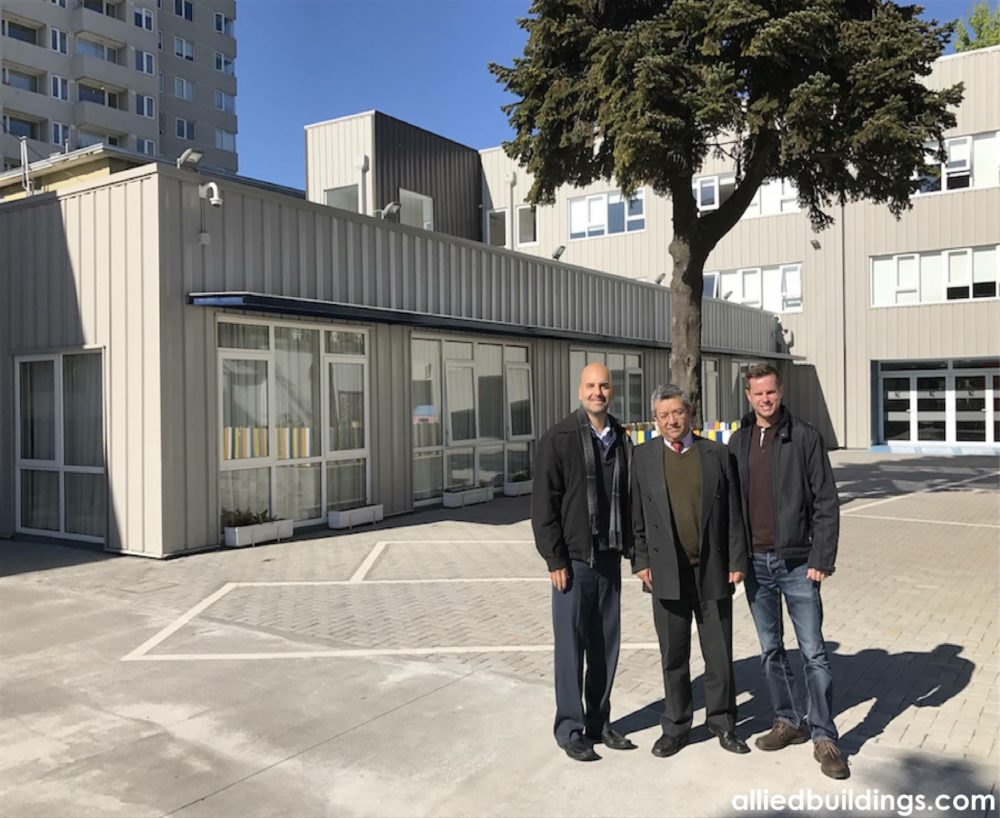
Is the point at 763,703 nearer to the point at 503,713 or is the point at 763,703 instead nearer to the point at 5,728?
the point at 503,713

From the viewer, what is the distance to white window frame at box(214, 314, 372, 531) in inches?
389

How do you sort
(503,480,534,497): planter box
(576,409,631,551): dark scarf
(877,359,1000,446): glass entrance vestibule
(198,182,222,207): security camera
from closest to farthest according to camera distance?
1. (576,409,631,551): dark scarf
2. (198,182,222,207): security camera
3. (503,480,534,497): planter box
4. (877,359,1000,446): glass entrance vestibule

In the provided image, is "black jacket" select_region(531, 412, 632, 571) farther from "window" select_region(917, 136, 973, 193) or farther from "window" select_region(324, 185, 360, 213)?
"window" select_region(917, 136, 973, 193)

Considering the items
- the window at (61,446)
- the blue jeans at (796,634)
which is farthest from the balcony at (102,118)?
the blue jeans at (796,634)

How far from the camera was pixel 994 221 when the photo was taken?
934 inches

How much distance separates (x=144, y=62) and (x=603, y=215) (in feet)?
108

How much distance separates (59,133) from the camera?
44844mm

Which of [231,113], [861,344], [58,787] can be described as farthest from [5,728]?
[231,113]

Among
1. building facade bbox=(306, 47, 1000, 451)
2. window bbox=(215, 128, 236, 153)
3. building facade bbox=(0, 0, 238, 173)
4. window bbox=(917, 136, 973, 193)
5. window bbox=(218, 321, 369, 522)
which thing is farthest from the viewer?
window bbox=(215, 128, 236, 153)

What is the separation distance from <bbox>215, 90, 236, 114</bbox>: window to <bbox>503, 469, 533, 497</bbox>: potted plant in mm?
47442

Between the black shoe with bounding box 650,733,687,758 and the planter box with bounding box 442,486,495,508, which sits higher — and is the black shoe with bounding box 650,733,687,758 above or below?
below

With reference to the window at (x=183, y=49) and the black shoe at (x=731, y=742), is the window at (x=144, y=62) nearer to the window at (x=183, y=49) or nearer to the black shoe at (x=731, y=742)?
the window at (x=183, y=49)

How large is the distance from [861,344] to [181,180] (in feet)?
73.4

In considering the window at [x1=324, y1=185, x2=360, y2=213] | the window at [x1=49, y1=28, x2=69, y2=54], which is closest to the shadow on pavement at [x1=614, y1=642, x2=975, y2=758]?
the window at [x1=324, y1=185, x2=360, y2=213]
